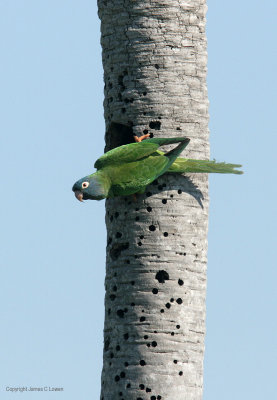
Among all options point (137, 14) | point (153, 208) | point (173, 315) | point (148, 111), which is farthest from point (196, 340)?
point (137, 14)

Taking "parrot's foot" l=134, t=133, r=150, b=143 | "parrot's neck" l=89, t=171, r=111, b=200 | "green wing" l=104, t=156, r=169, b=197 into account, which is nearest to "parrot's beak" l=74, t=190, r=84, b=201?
"parrot's neck" l=89, t=171, r=111, b=200

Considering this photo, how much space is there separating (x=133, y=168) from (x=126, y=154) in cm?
13

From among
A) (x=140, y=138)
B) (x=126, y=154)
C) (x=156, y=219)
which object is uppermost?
(x=140, y=138)

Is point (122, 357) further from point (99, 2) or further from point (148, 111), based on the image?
point (99, 2)

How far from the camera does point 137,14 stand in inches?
388

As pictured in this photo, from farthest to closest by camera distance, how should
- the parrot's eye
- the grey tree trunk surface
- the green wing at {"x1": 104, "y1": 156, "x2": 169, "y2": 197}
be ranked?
1. the parrot's eye
2. the green wing at {"x1": 104, "y1": 156, "x2": 169, "y2": 197}
3. the grey tree trunk surface

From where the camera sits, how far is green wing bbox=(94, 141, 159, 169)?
962 centimetres

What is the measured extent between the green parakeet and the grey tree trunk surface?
11cm

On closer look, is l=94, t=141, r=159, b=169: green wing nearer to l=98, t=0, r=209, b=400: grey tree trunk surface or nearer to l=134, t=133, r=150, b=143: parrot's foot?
l=134, t=133, r=150, b=143: parrot's foot

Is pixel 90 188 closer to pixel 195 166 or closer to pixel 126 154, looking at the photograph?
pixel 126 154

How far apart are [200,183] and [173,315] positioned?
115 centimetres

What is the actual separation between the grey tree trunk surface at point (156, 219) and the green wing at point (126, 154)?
0.67ft

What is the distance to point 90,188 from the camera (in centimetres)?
967

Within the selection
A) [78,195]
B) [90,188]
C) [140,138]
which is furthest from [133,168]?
[78,195]
